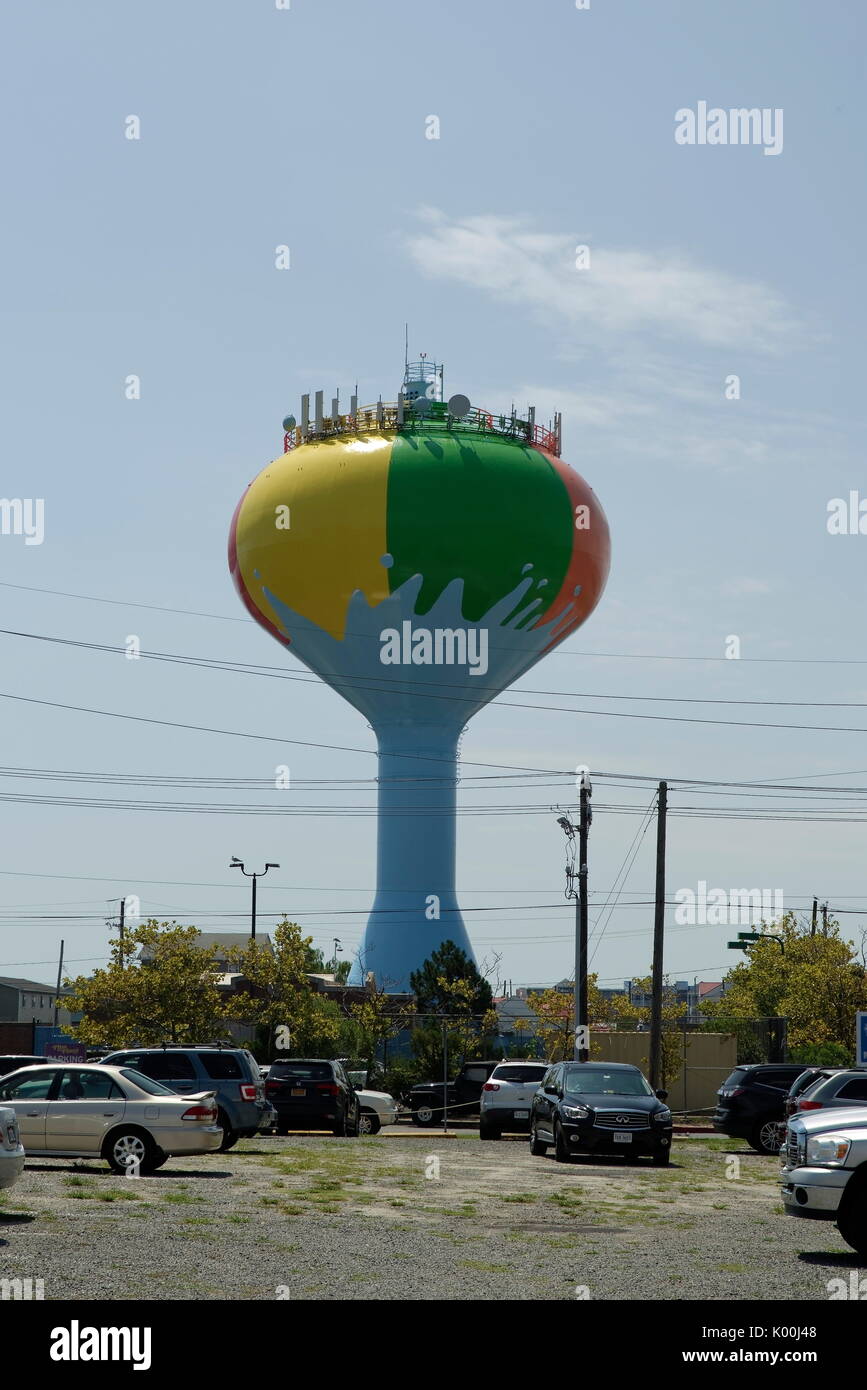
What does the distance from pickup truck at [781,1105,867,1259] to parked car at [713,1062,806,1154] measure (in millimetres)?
16472

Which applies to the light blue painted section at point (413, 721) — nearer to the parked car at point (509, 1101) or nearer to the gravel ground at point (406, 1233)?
the parked car at point (509, 1101)

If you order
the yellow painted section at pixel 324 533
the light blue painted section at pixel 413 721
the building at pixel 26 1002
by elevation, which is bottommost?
the building at pixel 26 1002

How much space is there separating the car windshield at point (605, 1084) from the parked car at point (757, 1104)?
420cm

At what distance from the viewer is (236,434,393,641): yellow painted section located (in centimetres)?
6188

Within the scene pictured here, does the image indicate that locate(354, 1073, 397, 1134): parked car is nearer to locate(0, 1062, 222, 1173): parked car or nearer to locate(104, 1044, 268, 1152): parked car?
locate(104, 1044, 268, 1152): parked car

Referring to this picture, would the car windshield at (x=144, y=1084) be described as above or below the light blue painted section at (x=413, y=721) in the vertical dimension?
below

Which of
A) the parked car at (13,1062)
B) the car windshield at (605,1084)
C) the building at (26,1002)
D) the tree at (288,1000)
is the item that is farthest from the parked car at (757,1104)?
the building at (26,1002)

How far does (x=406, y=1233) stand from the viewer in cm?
1580

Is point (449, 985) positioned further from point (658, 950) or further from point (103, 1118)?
point (103, 1118)

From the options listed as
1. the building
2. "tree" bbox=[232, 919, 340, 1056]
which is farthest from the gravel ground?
the building

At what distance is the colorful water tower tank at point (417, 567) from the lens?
6188 cm

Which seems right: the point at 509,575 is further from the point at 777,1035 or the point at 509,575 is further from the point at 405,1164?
the point at 405,1164
